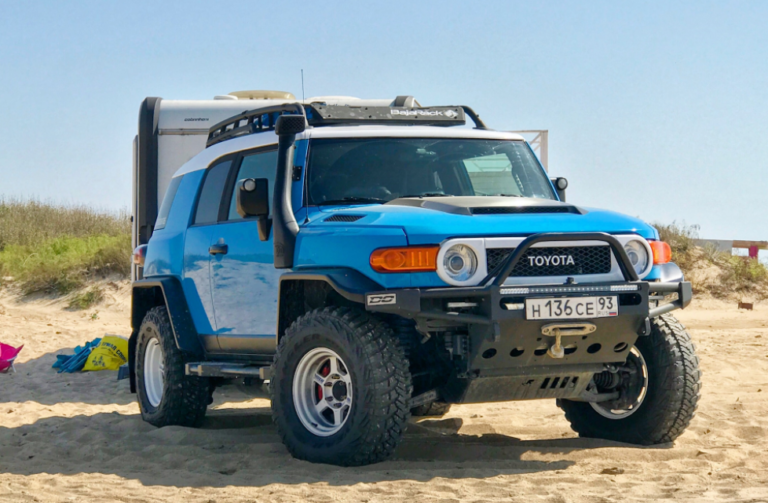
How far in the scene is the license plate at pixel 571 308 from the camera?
200 inches

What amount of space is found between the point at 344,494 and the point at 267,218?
2.02 metres

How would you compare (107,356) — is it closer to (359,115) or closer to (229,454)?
(229,454)

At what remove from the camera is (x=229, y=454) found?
612 cm

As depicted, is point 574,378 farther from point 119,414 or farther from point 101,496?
point 119,414

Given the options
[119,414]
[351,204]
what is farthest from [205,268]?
[119,414]

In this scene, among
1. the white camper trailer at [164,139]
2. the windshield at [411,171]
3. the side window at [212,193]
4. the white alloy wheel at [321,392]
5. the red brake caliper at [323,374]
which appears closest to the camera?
the white alloy wheel at [321,392]

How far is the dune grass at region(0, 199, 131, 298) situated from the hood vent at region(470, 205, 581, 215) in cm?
1498

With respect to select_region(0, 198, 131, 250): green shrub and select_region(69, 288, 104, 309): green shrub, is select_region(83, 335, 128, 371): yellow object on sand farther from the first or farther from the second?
select_region(0, 198, 131, 250): green shrub

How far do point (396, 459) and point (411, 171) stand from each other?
6.05ft

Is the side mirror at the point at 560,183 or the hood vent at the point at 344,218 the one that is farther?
the side mirror at the point at 560,183

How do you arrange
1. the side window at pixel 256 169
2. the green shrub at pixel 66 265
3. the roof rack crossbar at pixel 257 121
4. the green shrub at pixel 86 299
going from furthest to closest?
the green shrub at pixel 66 265
the green shrub at pixel 86 299
the side window at pixel 256 169
the roof rack crossbar at pixel 257 121

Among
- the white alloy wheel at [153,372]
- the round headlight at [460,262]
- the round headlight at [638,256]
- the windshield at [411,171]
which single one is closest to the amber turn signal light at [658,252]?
the round headlight at [638,256]

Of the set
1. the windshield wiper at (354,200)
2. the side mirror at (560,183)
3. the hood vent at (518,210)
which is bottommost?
the hood vent at (518,210)

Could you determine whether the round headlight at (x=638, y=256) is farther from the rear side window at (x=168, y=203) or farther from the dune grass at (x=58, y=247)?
the dune grass at (x=58, y=247)
